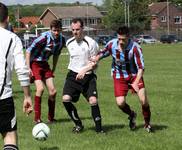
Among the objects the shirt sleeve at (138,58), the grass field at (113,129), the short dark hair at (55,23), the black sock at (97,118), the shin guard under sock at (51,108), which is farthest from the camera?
the shin guard under sock at (51,108)

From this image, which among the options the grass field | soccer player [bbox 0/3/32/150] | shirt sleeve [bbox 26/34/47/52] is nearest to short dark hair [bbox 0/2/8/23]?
soccer player [bbox 0/3/32/150]

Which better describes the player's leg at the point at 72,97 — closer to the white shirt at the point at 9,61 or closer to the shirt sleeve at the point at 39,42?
the shirt sleeve at the point at 39,42

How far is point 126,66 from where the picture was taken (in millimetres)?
10781

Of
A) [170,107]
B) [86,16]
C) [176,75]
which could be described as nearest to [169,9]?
[86,16]

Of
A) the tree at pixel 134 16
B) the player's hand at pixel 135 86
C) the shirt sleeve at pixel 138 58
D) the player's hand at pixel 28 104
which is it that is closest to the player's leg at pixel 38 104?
the player's hand at pixel 135 86

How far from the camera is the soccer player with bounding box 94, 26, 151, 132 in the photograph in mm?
10484

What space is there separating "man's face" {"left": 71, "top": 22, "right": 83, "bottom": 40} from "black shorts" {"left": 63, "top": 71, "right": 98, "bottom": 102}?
753 millimetres

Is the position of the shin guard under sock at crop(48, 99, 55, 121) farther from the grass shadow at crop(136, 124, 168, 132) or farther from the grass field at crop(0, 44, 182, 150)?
the grass shadow at crop(136, 124, 168, 132)

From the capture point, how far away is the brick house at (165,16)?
134000 mm

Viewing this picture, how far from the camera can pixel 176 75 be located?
2483 centimetres

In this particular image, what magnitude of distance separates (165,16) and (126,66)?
12703cm

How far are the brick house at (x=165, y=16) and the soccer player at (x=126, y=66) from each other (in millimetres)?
123410

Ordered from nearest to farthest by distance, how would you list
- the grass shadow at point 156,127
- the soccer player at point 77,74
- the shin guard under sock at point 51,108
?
the soccer player at point 77,74 < the grass shadow at point 156,127 < the shin guard under sock at point 51,108

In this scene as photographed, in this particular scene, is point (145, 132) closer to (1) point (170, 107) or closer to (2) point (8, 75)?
(1) point (170, 107)
